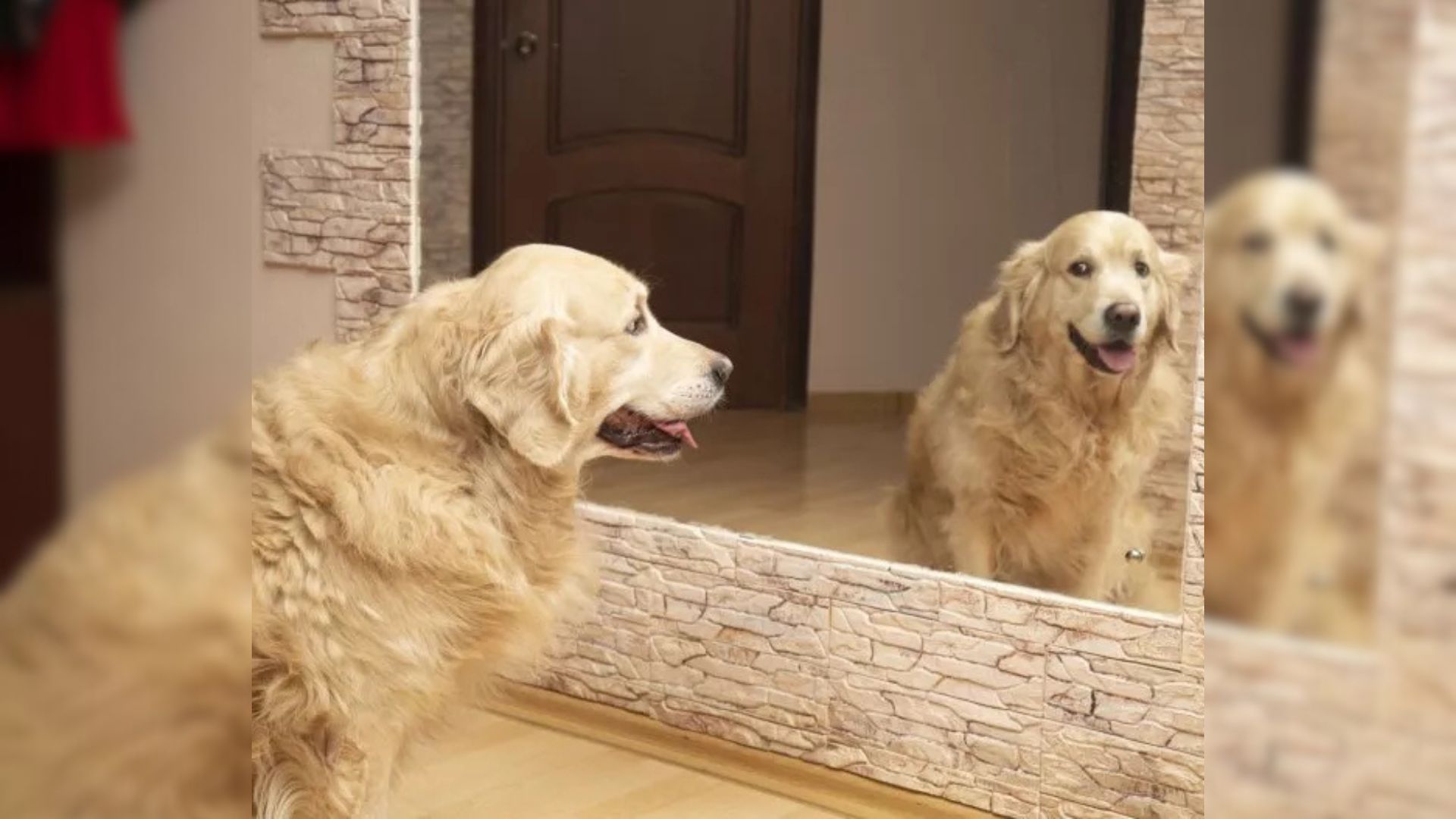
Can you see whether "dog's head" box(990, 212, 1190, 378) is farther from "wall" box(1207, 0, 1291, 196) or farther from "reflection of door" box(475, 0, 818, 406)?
"wall" box(1207, 0, 1291, 196)

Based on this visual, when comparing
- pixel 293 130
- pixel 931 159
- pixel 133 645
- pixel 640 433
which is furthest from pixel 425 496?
pixel 133 645

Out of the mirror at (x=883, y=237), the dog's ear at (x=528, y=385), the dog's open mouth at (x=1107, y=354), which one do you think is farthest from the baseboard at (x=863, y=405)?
the dog's ear at (x=528, y=385)

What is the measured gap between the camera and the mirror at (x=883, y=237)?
187 centimetres

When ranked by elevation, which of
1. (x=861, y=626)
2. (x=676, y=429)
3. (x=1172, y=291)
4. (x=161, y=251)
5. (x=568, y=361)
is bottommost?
(x=861, y=626)

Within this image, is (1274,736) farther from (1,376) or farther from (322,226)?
(322,226)

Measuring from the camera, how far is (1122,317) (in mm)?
1887

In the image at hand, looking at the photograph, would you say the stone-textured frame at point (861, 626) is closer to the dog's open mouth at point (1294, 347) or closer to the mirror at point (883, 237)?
the mirror at point (883, 237)

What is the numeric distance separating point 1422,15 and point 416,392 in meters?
1.67

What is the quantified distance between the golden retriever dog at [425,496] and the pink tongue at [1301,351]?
1.49 meters

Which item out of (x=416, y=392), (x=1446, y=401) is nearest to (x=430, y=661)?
(x=416, y=392)

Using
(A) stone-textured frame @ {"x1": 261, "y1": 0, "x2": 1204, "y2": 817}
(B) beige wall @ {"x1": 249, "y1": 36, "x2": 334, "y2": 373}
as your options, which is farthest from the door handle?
(B) beige wall @ {"x1": 249, "y1": 36, "x2": 334, "y2": 373}

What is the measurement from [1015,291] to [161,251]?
70.9 inches

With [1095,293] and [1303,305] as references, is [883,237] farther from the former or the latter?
[1303,305]

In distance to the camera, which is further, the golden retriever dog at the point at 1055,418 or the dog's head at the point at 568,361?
the golden retriever dog at the point at 1055,418
